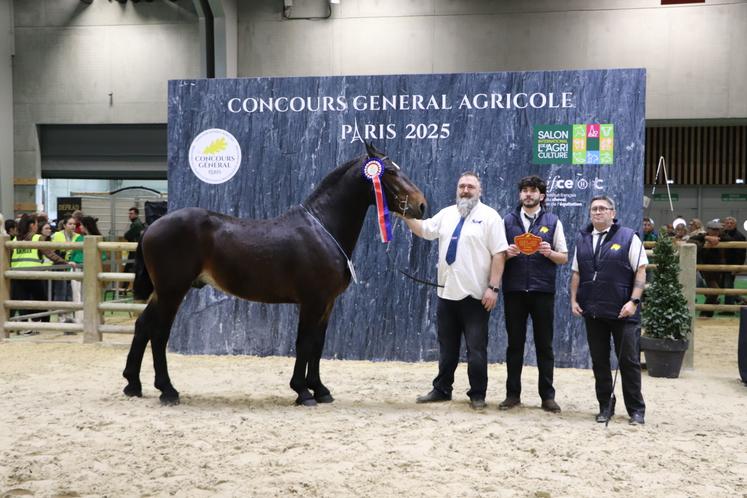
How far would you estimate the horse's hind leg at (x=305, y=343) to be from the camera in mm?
5008

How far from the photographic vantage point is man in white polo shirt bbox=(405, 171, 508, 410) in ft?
16.2

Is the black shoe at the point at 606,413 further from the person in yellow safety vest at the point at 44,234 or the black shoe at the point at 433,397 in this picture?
the person in yellow safety vest at the point at 44,234

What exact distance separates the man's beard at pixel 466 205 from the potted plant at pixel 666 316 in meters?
2.17

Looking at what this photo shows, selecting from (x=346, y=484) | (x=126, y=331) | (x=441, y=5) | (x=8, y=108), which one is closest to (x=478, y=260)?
(x=346, y=484)

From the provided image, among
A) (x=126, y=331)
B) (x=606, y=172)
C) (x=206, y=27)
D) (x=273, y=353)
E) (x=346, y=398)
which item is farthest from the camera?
(x=206, y=27)

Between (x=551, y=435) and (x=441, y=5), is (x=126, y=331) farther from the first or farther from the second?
(x=441, y=5)

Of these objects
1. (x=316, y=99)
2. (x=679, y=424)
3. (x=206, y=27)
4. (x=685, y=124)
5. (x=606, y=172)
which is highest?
(x=206, y=27)

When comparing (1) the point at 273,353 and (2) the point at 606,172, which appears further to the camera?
(1) the point at 273,353

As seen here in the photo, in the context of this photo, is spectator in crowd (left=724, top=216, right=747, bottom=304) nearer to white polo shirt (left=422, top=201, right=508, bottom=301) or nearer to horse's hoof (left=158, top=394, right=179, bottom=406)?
white polo shirt (left=422, top=201, right=508, bottom=301)

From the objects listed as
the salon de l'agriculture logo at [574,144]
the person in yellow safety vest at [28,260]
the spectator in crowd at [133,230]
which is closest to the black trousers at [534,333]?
the salon de l'agriculture logo at [574,144]

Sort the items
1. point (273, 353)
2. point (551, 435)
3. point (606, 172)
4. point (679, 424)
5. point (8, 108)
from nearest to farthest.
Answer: point (551, 435)
point (679, 424)
point (606, 172)
point (273, 353)
point (8, 108)

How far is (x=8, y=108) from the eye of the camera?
14.9 metres

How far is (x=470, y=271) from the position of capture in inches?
195

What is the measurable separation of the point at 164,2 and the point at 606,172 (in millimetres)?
10953
